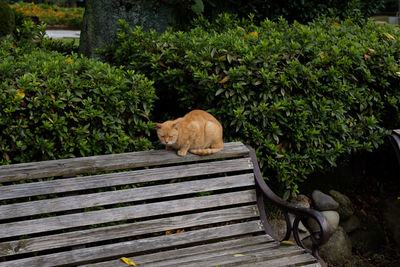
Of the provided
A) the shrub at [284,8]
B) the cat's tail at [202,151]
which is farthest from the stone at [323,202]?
the shrub at [284,8]

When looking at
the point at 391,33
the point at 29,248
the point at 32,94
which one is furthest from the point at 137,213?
the point at 391,33

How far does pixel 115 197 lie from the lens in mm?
3047

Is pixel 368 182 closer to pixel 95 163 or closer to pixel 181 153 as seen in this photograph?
pixel 181 153

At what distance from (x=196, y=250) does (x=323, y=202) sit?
2.22m

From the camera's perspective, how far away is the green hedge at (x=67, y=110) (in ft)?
10.8

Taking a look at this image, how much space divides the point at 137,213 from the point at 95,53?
282 centimetres

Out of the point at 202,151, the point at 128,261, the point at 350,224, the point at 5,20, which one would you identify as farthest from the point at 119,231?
the point at 5,20

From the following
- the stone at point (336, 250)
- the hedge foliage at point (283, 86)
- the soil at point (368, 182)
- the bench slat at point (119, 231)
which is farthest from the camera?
the soil at point (368, 182)

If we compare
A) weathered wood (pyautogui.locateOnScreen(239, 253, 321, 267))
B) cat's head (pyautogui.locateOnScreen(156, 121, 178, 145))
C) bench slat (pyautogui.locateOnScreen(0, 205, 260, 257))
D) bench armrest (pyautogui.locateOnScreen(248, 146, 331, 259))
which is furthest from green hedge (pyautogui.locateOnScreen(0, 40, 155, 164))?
weathered wood (pyautogui.locateOnScreen(239, 253, 321, 267))

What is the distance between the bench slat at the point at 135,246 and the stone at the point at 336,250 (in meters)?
1.66

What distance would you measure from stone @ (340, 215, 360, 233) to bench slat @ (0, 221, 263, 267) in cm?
205

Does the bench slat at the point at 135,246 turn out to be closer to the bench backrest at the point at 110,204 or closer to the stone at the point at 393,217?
the bench backrest at the point at 110,204

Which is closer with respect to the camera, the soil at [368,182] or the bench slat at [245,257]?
the bench slat at [245,257]

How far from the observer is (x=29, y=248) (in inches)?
110
